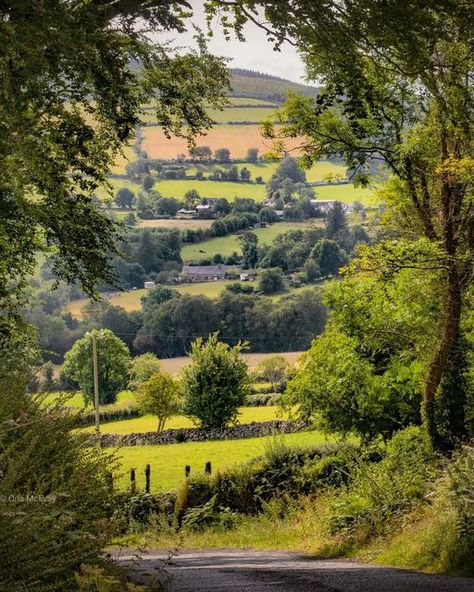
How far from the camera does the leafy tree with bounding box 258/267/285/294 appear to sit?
175m

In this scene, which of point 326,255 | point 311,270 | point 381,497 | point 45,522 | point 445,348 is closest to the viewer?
point 45,522

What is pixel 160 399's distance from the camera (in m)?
82.6

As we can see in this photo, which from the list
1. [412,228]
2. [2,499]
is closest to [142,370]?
[412,228]

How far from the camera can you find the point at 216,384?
75438 mm

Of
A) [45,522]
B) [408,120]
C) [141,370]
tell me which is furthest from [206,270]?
Answer: [45,522]

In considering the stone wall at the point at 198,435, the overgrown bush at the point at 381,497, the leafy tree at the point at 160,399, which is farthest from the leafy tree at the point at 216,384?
the overgrown bush at the point at 381,497

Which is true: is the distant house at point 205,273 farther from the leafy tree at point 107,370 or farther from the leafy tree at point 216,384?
the leafy tree at point 216,384

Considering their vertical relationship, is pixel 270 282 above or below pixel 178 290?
above

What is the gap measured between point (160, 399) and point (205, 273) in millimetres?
110408

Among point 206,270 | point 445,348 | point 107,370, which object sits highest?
point 445,348

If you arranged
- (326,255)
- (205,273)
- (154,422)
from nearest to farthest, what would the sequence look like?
(154,422), (326,255), (205,273)

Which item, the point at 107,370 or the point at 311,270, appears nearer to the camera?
the point at 107,370

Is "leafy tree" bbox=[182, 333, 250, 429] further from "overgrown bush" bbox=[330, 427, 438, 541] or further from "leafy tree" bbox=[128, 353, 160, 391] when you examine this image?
"overgrown bush" bbox=[330, 427, 438, 541]

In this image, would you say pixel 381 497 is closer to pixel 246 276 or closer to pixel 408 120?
pixel 408 120
